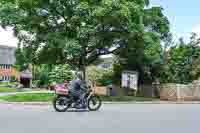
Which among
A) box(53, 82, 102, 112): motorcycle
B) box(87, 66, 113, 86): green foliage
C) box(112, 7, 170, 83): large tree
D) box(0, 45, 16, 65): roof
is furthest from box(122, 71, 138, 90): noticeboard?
box(0, 45, 16, 65): roof

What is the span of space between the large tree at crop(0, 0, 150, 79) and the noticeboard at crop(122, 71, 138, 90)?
17.4ft

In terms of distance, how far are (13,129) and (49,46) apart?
817 inches

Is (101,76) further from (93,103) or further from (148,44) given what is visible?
(93,103)

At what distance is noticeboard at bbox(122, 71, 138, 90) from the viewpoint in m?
41.0

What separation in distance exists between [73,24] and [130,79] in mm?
10048

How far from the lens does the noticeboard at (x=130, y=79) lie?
41.0m

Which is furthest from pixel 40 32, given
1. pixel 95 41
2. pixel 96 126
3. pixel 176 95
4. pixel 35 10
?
pixel 96 126

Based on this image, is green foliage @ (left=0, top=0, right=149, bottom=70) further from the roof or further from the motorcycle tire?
the roof

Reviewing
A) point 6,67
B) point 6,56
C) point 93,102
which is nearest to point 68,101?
point 93,102

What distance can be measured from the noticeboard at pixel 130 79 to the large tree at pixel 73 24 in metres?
5.31

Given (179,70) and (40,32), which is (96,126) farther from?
(179,70)

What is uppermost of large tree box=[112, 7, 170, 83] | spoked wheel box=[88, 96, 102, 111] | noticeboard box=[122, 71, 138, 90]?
large tree box=[112, 7, 170, 83]

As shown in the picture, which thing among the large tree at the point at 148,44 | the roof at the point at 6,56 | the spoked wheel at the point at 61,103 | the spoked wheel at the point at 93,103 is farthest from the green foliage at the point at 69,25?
the roof at the point at 6,56

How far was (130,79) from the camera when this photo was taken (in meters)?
41.8
